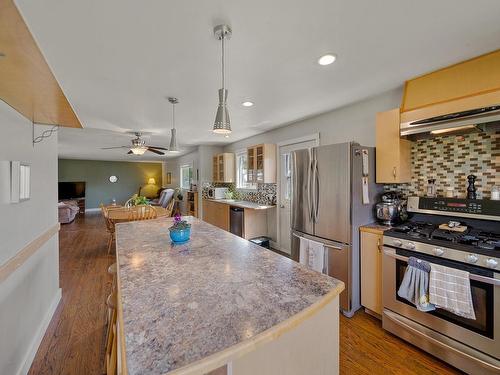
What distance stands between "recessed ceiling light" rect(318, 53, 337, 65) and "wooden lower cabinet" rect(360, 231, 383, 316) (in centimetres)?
156

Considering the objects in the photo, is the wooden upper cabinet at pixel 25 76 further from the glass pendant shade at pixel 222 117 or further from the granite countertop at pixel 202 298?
the granite countertop at pixel 202 298

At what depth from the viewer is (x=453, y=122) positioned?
5.81 feet

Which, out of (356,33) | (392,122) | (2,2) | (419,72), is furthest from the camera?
(392,122)

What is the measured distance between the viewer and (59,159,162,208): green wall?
9.29 metres

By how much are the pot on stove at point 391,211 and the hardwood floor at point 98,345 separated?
0.97 meters

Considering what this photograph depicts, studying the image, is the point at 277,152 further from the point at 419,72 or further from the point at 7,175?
the point at 7,175

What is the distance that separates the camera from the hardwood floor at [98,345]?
1623 mm

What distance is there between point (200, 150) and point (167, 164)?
191 inches

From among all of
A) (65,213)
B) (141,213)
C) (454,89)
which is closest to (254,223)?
(141,213)

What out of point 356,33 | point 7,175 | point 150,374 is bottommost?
point 150,374

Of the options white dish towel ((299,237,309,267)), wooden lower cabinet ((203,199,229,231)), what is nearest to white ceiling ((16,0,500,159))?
white dish towel ((299,237,309,267))

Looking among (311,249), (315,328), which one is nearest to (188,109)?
(311,249)

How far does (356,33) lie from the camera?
148 cm

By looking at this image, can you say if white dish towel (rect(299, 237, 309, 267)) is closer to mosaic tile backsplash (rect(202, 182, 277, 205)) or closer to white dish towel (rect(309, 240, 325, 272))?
white dish towel (rect(309, 240, 325, 272))
